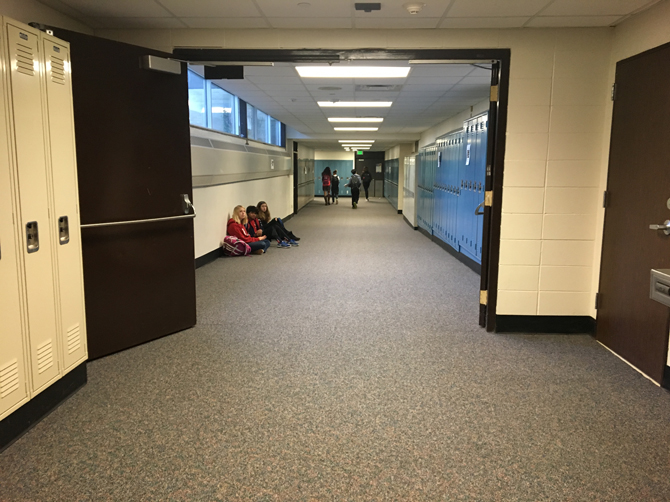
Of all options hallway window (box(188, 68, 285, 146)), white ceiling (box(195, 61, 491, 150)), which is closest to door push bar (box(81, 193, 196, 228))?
hallway window (box(188, 68, 285, 146))

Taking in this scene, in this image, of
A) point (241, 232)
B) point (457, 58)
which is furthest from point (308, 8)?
point (241, 232)

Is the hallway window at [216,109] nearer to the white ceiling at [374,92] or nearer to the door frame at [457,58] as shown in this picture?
the white ceiling at [374,92]

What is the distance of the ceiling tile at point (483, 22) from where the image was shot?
382 cm

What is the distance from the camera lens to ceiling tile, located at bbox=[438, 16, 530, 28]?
150 inches

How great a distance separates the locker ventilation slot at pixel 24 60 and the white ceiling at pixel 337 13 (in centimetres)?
112

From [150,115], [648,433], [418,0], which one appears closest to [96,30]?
[150,115]

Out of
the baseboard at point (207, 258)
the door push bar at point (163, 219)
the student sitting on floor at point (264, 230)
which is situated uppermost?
the door push bar at point (163, 219)

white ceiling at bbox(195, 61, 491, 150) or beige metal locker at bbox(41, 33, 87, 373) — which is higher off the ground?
white ceiling at bbox(195, 61, 491, 150)

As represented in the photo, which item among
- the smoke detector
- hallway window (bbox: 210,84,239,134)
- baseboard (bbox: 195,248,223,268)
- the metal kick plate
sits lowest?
baseboard (bbox: 195,248,223,268)

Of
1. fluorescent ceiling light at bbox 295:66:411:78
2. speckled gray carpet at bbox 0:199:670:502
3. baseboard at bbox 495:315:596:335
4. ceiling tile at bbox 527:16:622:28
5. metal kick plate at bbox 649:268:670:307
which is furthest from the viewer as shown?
fluorescent ceiling light at bbox 295:66:411:78

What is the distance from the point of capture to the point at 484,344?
4078mm

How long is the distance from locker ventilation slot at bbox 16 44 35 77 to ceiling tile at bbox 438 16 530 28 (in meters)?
2.70

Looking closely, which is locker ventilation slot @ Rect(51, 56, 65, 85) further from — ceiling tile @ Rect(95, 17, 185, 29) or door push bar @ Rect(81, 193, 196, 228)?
ceiling tile @ Rect(95, 17, 185, 29)

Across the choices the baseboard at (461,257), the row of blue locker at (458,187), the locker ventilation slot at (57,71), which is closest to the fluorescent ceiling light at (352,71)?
the row of blue locker at (458,187)
